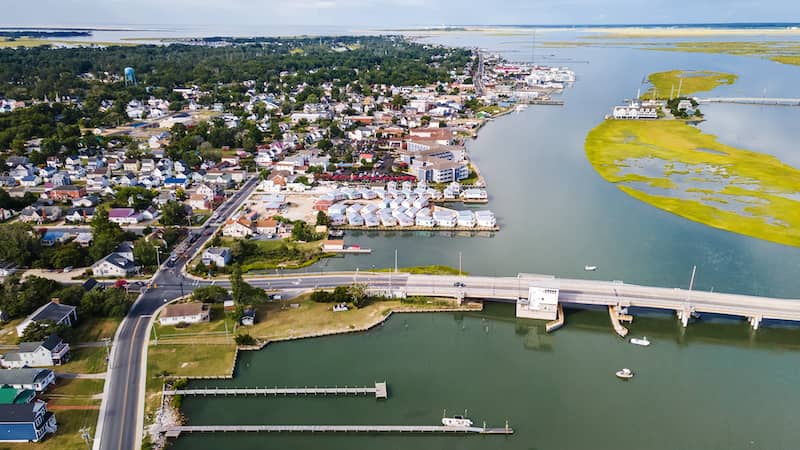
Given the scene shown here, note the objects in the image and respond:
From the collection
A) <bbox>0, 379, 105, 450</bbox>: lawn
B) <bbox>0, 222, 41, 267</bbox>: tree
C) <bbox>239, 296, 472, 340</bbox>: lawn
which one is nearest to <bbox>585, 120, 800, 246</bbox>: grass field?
<bbox>239, 296, 472, 340</bbox>: lawn

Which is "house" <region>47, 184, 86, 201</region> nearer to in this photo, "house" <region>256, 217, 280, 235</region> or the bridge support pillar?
"house" <region>256, 217, 280, 235</region>

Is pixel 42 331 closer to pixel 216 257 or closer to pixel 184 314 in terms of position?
pixel 184 314

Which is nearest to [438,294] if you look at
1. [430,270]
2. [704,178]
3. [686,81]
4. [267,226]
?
[430,270]

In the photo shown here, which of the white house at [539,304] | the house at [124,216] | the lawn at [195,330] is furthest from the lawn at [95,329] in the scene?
the white house at [539,304]

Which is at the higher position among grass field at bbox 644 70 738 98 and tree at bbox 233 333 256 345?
grass field at bbox 644 70 738 98

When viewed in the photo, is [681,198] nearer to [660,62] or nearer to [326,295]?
[326,295]

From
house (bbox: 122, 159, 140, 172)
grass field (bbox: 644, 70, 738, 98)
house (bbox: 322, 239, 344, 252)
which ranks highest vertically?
grass field (bbox: 644, 70, 738, 98)

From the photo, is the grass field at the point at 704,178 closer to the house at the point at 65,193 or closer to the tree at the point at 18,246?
the tree at the point at 18,246

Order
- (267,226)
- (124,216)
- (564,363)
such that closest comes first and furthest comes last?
(564,363) → (267,226) → (124,216)
